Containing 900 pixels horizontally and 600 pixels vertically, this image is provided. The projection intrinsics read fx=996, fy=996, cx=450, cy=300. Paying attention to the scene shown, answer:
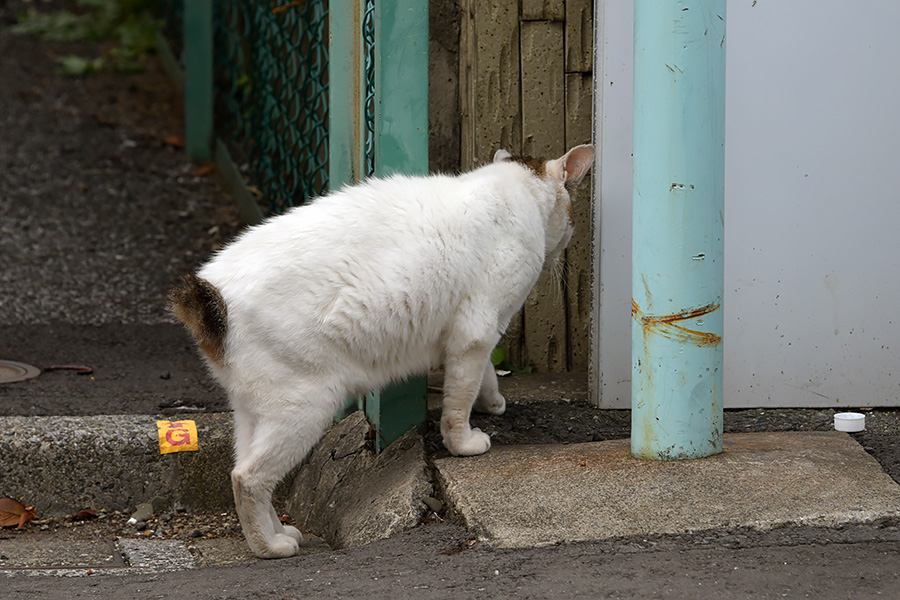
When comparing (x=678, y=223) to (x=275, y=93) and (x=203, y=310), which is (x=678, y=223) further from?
(x=275, y=93)

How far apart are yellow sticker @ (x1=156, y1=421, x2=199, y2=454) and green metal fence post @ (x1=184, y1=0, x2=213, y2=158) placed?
15.3 ft

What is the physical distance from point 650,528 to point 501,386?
1564 millimetres

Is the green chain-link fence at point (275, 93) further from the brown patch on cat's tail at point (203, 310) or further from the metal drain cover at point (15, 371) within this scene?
the brown patch on cat's tail at point (203, 310)

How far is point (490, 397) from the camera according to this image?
4031 millimetres

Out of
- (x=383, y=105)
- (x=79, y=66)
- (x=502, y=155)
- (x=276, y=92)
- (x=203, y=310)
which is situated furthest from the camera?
(x=79, y=66)

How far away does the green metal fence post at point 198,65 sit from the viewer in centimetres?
802

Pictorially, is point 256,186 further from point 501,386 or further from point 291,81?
point 501,386

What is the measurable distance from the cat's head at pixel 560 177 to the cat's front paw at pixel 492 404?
0.65 meters

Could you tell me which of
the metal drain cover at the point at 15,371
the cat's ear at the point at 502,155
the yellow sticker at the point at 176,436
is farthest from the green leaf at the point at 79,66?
the cat's ear at the point at 502,155

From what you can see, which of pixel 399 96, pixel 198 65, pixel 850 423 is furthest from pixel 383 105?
pixel 198 65

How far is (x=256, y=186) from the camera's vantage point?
7.35 metres

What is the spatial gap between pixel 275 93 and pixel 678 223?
13.8 feet

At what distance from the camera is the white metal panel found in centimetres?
397

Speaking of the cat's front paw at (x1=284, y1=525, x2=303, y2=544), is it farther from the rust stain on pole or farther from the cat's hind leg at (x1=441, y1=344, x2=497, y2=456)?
the rust stain on pole
